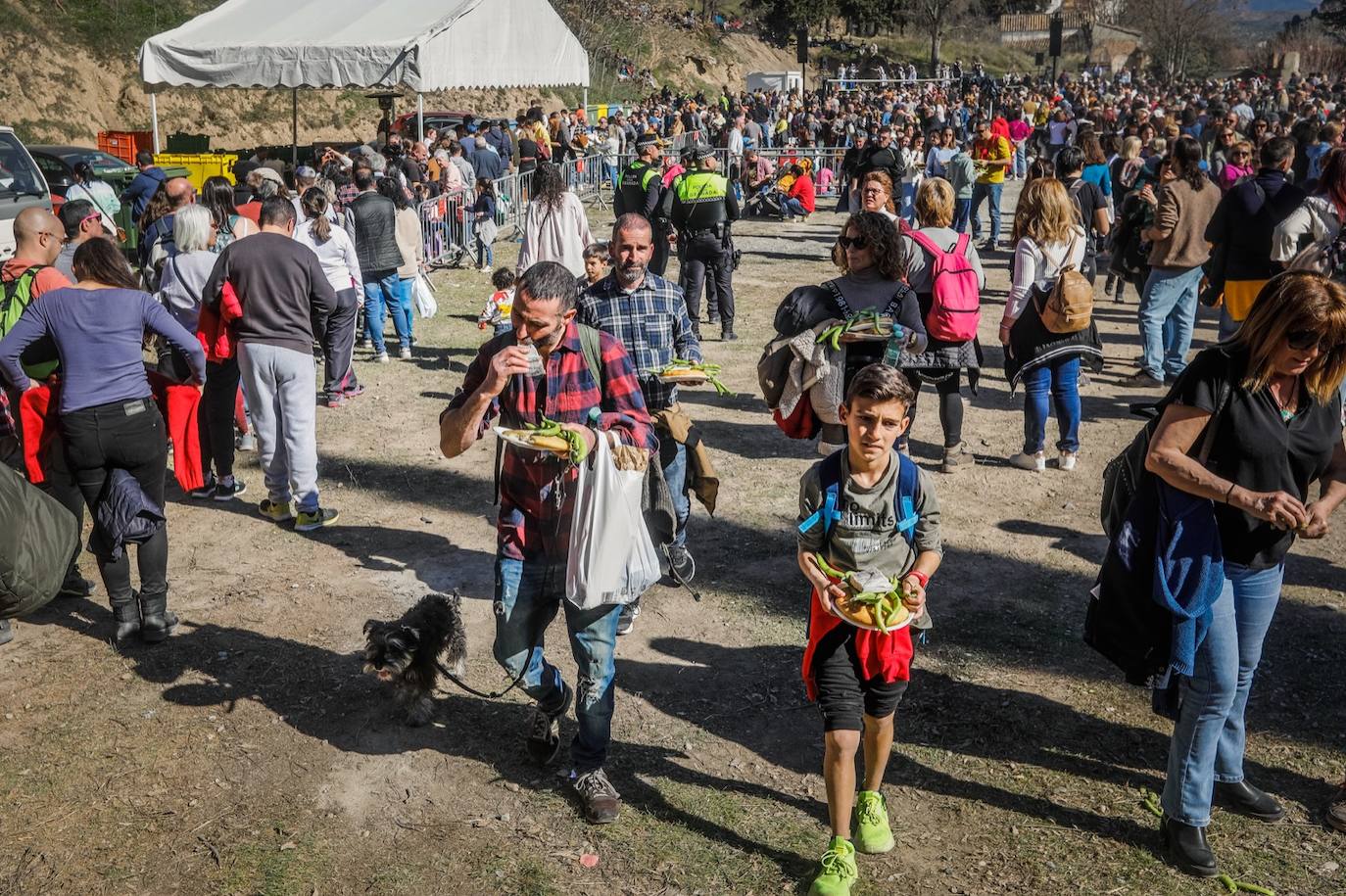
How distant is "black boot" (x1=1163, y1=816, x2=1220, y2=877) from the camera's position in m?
3.80

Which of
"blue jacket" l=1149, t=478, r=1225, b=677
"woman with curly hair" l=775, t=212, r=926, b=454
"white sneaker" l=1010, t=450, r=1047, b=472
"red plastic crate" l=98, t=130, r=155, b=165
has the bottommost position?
"white sneaker" l=1010, t=450, r=1047, b=472

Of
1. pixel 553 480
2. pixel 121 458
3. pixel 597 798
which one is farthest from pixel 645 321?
pixel 121 458

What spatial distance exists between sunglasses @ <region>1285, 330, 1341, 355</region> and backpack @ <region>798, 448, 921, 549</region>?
3.74 ft

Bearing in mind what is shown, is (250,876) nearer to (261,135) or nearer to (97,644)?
(97,644)

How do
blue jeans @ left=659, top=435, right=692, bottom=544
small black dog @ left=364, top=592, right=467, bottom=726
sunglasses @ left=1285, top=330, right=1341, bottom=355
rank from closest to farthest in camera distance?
sunglasses @ left=1285, top=330, right=1341, bottom=355 < small black dog @ left=364, top=592, right=467, bottom=726 < blue jeans @ left=659, top=435, right=692, bottom=544

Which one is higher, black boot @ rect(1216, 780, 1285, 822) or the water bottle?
the water bottle

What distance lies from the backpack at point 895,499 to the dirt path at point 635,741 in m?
1.18

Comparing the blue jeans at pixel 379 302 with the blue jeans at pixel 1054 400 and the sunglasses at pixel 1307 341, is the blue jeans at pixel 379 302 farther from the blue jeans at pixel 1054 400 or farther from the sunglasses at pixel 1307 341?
the sunglasses at pixel 1307 341

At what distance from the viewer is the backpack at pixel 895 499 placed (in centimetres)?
370

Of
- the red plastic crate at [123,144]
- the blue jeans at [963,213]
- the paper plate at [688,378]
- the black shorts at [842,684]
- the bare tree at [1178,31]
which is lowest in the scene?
the black shorts at [842,684]

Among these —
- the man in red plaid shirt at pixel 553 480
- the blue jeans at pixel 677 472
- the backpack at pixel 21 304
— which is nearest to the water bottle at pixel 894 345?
the blue jeans at pixel 677 472

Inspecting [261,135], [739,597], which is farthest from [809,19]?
[739,597]

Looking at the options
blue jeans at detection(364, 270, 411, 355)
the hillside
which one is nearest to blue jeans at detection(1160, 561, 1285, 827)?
blue jeans at detection(364, 270, 411, 355)

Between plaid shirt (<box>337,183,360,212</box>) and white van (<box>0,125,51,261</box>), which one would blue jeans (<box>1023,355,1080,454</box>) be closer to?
plaid shirt (<box>337,183,360,212</box>)
